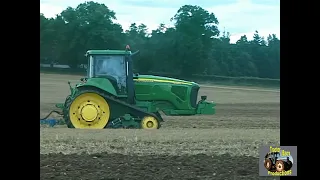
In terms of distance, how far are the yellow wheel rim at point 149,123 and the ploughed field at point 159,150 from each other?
27cm

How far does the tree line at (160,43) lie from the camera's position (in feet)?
30.8

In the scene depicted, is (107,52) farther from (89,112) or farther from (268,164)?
(268,164)

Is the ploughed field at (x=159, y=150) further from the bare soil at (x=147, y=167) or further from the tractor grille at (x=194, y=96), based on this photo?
the tractor grille at (x=194, y=96)

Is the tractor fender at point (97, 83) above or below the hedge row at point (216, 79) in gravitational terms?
below

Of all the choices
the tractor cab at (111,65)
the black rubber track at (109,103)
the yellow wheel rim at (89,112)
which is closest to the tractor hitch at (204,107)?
the black rubber track at (109,103)

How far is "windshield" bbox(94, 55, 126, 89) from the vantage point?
31.2ft

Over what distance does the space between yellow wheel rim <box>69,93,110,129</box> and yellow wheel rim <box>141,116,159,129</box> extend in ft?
2.76

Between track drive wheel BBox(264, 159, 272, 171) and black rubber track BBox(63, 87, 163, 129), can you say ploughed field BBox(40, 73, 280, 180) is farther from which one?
track drive wheel BBox(264, 159, 272, 171)

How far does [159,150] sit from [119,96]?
11.8ft
